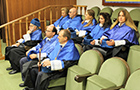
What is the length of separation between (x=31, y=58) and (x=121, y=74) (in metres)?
1.59

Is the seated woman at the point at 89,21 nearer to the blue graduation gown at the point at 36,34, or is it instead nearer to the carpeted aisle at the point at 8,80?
the blue graduation gown at the point at 36,34

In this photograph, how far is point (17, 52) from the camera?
11.1 ft

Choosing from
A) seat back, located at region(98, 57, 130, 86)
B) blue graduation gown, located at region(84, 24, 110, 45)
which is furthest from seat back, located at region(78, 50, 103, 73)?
blue graduation gown, located at region(84, 24, 110, 45)

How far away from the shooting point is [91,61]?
2.12 m

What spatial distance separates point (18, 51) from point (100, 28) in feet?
5.24

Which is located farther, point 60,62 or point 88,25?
point 88,25

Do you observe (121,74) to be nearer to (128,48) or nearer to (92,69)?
(92,69)

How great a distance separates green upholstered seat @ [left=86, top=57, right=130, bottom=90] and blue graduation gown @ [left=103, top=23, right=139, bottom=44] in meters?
0.81

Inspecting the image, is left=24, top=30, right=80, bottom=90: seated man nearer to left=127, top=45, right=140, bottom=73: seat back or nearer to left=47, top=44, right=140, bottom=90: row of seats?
left=47, top=44, right=140, bottom=90: row of seats

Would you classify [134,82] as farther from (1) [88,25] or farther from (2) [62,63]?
(1) [88,25]

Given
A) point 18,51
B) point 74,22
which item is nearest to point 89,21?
point 74,22

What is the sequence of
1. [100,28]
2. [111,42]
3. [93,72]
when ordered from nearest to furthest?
[93,72], [111,42], [100,28]

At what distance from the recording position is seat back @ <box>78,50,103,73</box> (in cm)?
206

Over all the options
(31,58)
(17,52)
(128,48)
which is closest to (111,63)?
(128,48)
